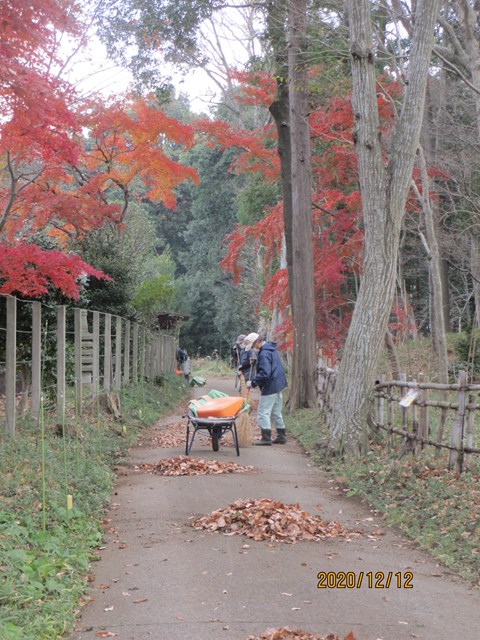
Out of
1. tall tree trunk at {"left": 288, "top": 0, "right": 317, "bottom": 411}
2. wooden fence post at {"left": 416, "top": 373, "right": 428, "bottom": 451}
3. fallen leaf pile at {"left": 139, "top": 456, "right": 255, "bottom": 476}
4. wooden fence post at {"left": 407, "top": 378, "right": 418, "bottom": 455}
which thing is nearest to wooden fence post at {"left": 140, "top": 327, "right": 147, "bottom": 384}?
tall tree trunk at {"left": 288, "top": 0, "right": 317, "bottom": 411}

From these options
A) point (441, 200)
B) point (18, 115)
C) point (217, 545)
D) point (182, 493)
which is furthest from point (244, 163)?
point (217, 545)

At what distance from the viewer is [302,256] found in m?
18.4

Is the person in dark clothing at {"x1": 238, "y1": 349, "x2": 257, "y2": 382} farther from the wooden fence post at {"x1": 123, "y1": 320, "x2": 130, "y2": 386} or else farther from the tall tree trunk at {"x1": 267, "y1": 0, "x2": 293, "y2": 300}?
the wooden fence post at {"x1": 123, "y1": 320, "x2": 130, "y2": 386}

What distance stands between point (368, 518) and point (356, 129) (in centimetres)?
588

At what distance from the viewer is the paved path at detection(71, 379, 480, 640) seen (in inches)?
187

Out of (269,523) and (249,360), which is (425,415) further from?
(249,360)

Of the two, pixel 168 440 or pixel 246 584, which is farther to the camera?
pixel 168 440

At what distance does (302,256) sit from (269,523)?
39.5 feet

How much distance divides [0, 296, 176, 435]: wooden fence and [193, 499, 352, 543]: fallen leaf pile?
1.96 meters

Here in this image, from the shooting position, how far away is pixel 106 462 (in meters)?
10.5

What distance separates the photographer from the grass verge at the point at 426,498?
6.58 m

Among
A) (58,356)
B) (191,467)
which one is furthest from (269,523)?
(58,356)

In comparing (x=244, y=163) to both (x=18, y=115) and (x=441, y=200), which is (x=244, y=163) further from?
(x=18, y=115)

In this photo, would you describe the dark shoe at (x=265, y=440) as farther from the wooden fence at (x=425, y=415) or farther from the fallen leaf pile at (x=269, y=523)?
the fallen leaf pile at (x=269, y=523)
